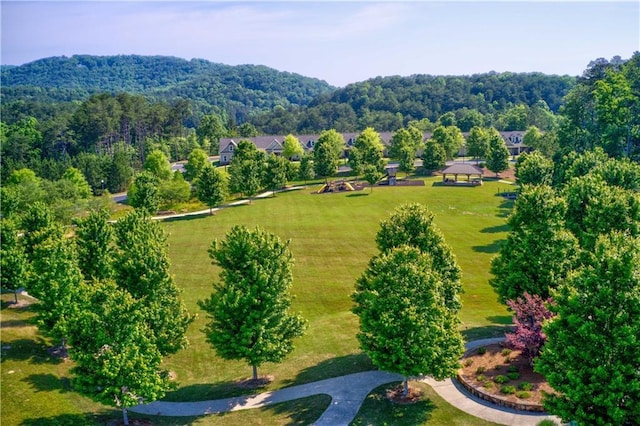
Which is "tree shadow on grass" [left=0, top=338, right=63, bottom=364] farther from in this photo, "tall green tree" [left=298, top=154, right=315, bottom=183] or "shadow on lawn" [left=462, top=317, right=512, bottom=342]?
"tall green tree" [left=298, top=154, right=315, bottom=183]

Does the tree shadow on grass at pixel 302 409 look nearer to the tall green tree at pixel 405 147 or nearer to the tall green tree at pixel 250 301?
the tall green tree at pixel 250 301

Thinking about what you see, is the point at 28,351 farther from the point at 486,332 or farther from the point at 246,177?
the point at 246,177

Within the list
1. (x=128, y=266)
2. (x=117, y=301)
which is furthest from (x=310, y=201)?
(x=117, y=301)

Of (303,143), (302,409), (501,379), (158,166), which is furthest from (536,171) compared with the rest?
(303,143)

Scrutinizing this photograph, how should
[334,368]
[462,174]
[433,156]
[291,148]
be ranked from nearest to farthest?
[334,368]
[462,174]
[433,156]
[291,148]

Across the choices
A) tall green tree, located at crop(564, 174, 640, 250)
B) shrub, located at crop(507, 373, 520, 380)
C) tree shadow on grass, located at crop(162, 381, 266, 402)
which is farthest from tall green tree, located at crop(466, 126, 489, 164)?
tree shadow on grass, located at crop(162, 381, 266, 402)

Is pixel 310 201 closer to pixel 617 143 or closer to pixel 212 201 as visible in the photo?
pixel 212 201
